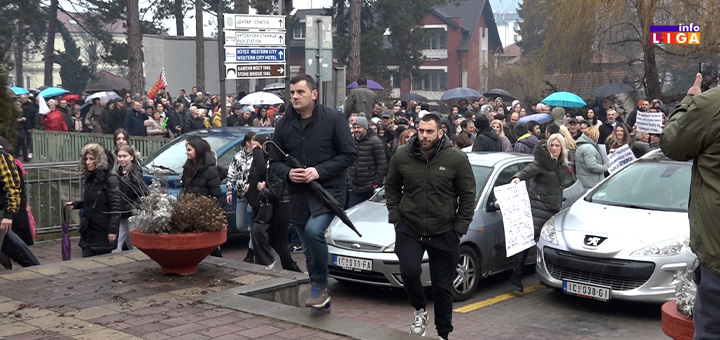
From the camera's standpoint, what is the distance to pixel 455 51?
270ft

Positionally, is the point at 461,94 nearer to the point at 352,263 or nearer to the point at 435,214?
the point at 352,263

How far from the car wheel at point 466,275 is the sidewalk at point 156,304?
1870mm

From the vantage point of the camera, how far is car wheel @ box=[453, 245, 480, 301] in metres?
9.42

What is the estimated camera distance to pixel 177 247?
8.28 meters

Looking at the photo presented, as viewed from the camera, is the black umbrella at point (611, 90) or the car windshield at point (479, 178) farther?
the black umbrella at point (611, 90)

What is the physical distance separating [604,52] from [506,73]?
3752 cm

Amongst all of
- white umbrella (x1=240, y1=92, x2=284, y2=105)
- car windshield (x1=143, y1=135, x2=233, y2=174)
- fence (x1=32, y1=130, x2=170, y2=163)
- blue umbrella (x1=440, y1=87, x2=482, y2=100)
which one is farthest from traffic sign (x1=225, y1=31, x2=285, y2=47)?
blue umbrella (x1=440, y1=87, x2=482, y2=100)

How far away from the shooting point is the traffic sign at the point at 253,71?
45.7ft

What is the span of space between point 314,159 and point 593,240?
11.1 feet

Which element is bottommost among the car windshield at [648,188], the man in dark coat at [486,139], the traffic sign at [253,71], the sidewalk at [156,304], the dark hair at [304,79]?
the sidewalk at [156,304]

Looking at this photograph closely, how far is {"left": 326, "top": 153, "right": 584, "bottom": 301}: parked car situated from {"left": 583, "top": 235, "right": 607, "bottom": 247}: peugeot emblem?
47.2 inches

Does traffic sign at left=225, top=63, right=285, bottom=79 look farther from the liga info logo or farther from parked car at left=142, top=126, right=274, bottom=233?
the liga info logo

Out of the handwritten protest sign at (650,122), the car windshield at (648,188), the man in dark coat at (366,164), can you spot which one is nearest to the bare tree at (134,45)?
the man in dark coat at (366,164)

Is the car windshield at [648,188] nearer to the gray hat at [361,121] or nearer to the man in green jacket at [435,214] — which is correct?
the man in green jacket at [435,214]
